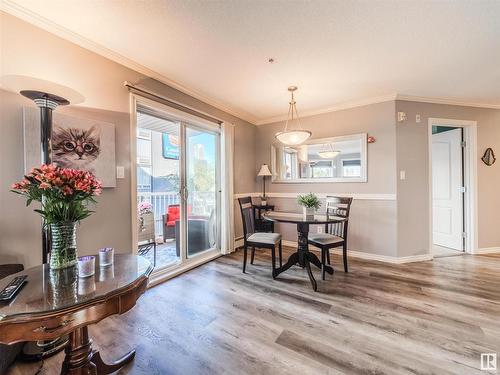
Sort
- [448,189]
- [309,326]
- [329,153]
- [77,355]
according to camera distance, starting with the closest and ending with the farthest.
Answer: [77,355], [309,326], [329,153], [448,189]

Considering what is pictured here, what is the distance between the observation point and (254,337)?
168cm

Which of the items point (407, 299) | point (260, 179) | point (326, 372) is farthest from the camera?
point (260, 179)

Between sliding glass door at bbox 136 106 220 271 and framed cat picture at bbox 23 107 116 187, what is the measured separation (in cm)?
62

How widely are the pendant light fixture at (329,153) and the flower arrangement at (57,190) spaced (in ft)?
11.3

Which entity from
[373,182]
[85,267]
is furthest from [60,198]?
[373,182]

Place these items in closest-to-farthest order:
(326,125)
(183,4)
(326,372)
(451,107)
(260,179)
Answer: (326,372), (183,4), (451,107), (326,125), (260,179)

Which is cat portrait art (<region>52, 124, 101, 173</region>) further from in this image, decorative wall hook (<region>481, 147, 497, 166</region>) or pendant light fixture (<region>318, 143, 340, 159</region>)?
decorative wall hook (<region>481, 147, 497, 166</region>)

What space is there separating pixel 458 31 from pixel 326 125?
1980 mm

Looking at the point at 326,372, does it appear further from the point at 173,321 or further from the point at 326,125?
the point at 326,125

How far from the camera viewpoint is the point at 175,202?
12.2 feet

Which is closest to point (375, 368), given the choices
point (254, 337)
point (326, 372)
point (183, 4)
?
point (326, 372)

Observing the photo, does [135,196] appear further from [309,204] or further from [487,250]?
[487,250]

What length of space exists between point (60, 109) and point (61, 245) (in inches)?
50.9

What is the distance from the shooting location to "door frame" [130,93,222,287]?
2334 millimetres
